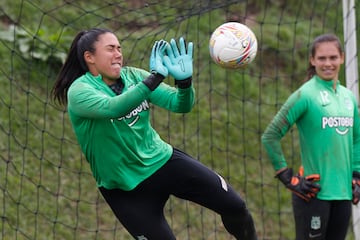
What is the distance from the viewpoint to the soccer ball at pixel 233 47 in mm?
5320

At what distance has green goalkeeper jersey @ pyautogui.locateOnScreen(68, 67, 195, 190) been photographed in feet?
16.5

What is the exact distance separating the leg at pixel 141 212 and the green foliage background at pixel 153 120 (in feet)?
5.57

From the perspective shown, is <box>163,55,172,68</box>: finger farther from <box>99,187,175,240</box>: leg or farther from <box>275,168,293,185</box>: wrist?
<box>275,168,293,185</box>: wrist

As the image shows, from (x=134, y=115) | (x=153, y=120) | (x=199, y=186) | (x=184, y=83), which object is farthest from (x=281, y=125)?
(x=153, y=120)

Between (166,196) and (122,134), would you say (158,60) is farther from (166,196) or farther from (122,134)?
(166,196)

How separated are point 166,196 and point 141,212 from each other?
19 centimetres

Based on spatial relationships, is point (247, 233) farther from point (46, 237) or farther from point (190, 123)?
point (190, 123)

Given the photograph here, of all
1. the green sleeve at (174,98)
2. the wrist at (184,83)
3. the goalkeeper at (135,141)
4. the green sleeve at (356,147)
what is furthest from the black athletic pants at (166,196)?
the green sleeve at (356,147)

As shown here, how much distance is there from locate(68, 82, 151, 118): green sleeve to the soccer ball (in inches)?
27.1

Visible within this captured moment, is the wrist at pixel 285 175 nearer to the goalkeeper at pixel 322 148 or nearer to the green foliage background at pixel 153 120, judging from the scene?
the goalkeeper at pixel 322 148

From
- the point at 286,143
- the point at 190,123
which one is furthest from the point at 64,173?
the point at 286,143

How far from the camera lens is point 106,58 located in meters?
5.09

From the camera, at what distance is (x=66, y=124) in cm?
786

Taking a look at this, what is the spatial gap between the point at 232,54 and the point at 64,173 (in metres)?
2.58
